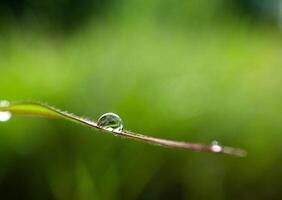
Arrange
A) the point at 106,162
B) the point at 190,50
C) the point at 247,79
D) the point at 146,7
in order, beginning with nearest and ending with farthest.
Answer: the point at 106,162
the point at 247,79
the point at 190,50
the point at 146,7

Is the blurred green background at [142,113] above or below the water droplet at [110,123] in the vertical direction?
above

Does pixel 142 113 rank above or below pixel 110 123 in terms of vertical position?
above

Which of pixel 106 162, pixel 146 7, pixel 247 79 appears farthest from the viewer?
pixel 146 7

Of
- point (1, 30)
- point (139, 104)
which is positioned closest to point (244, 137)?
point (139, 104)

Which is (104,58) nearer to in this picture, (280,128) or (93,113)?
(93,113)

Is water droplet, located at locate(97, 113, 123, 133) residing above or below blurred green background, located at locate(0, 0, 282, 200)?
below

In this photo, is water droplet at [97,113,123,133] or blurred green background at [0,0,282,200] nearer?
water droplet at [97,113,123,133]

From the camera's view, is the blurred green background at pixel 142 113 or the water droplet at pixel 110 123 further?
the blurred green background at pixel 142 113

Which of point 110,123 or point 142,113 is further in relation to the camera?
point 142,113
